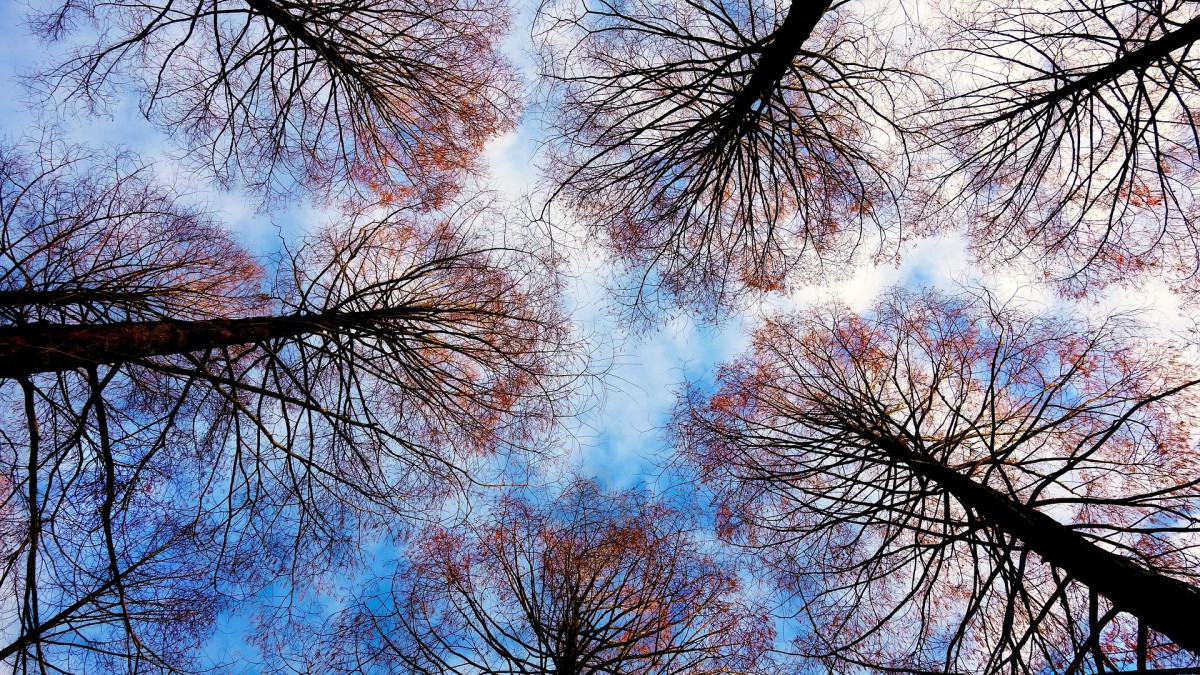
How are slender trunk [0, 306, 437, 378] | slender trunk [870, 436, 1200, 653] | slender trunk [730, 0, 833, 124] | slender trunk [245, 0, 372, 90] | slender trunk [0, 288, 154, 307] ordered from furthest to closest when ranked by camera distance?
slender trunk [245, 0, 372, 90] < slender trunk [730, 0, 833, 124] < slender trunk [0, 288, 154, 307] < slender trunk [0, 306, 437, 378] < slender trunk [870, 436, 1200, 653]

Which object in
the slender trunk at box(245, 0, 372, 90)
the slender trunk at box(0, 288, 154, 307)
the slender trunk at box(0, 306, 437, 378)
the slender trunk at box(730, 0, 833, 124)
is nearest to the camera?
the slender trunk at box(0, 306, 437, 378)

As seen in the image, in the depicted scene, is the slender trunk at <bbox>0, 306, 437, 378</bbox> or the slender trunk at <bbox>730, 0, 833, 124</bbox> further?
the slender trunk at <bbox>730, 0, 833, 124</bbox>

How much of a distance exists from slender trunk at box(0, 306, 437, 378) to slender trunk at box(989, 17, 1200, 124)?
7.35 m

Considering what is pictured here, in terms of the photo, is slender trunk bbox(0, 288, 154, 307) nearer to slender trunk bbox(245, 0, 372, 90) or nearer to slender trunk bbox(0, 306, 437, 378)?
slender trunk bbox(0, 306, 437, 378)

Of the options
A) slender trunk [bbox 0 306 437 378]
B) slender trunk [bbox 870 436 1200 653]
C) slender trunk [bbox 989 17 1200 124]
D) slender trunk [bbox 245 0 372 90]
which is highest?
slender trunk [bbox 245 0 372 90]

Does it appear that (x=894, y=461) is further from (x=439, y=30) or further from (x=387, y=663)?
(x=439, y=30)

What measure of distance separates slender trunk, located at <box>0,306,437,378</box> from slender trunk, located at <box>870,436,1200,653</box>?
5738 millimetres

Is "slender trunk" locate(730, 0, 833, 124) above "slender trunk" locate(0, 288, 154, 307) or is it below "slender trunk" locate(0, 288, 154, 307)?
above

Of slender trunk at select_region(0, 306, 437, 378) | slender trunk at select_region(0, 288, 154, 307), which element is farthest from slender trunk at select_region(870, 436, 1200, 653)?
slender trunk at select_region(0, 288, 154, 307)

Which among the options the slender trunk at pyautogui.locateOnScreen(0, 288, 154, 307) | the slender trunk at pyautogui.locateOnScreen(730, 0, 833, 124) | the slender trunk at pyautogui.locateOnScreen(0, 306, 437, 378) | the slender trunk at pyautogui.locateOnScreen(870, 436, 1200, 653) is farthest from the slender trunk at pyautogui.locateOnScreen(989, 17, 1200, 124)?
the slender trunk at pyautogui.locateOnScreen(0, 288, 154, 307)

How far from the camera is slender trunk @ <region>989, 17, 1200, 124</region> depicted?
4.58 meters

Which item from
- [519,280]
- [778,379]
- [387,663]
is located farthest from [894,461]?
[387,663]

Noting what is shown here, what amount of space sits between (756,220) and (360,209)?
619cm

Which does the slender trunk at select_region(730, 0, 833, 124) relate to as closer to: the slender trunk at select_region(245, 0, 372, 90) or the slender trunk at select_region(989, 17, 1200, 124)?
the slender trunk at select_region(989, 17, 1200, 124)
